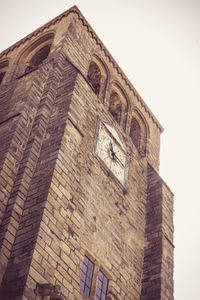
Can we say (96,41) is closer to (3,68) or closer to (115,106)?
(115,106)

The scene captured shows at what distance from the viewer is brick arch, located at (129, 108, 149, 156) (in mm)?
20484

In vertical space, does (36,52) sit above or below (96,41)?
below

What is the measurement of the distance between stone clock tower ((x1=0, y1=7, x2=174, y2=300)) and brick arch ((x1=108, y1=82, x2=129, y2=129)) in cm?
21

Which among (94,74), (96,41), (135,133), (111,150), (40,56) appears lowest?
(111,150)

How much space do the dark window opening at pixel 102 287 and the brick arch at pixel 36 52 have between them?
1001 cm

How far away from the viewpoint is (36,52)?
829 inches

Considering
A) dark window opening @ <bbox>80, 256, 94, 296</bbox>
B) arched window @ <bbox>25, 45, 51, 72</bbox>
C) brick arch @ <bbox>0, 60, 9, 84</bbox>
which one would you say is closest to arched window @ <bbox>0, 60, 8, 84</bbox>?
brick arch @ <bbox>0, 60, 9, 84</bbox>

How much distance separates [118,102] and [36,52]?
388 cm

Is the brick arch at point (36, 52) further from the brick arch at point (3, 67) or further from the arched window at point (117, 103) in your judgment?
the arched window at point (117, 103)

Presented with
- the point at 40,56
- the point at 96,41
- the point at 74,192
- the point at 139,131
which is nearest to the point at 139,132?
the point at 139,131

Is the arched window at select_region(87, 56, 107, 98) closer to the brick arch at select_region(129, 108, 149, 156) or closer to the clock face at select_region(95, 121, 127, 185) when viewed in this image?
the brick arch at select_region(129, 108, 149, 156)

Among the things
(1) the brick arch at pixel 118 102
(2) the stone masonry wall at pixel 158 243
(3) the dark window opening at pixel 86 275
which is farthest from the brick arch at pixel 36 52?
(3) the dark window opening at pixel 86 275

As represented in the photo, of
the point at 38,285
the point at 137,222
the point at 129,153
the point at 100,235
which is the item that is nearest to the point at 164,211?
the point at 137,222

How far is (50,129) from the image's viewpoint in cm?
1388
